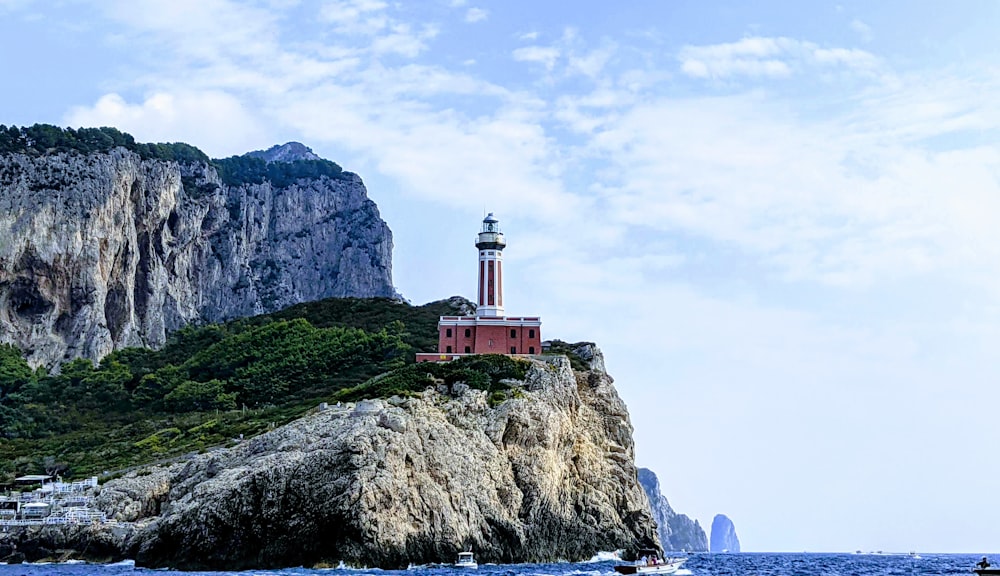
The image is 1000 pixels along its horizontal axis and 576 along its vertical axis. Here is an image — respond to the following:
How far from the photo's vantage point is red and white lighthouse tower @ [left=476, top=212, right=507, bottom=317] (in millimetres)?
83750

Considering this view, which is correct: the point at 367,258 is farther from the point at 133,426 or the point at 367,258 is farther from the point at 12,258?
the point at 133,426

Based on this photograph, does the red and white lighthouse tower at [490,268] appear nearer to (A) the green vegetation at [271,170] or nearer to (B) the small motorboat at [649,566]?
(B) the small motorboat at [649,566]

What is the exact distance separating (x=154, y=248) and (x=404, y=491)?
90.5 meters

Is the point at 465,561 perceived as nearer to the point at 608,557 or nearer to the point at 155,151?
the point at 608,557

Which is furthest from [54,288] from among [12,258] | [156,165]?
[156,165]

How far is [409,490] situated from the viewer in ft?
185

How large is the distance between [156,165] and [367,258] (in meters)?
41.9

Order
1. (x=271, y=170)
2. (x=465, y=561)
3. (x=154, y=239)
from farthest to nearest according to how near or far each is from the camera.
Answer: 1. (x=271, y=170)
2. (x=154, y=239)
3. (x=465, y=561)

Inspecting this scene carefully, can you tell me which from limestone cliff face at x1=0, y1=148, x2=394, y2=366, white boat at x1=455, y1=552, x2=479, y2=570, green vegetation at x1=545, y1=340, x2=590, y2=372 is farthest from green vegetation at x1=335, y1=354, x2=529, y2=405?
limestone cliff face at x1=0, y1=148, x2=394, y2=366

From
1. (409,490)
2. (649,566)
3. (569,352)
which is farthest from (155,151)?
(649,566)

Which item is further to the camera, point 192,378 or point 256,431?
point 192,378

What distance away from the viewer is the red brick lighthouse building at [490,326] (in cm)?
8394

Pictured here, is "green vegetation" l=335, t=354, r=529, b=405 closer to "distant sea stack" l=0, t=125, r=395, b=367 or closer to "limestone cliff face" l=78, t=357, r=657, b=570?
"limestone cliff face" l=78, t=357, r=657, b=570

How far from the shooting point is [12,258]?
380ft
